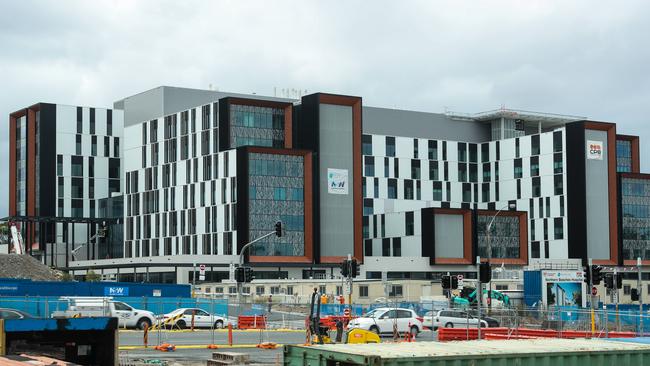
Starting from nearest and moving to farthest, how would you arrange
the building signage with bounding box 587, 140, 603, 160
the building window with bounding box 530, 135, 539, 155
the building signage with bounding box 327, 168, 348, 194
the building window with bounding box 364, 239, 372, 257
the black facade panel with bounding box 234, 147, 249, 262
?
the black facade panel with bounding box 234, 147, 249, 262, the building signage with bounding box 327, 168, 348, 194, the building signage with bounding box 587, 140, 603, 160, the building window with bounding box 364, 239, 372, 257, the building window with bounding box 530, 135, 539, 155

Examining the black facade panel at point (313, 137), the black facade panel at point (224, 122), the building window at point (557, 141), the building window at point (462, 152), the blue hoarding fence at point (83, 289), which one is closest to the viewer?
the blue hoarding fence at point (83, 289)

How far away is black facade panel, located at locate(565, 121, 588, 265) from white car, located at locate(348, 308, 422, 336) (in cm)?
7377

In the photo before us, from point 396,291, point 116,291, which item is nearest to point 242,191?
point 396,291

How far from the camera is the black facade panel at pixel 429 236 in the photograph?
4777 inches

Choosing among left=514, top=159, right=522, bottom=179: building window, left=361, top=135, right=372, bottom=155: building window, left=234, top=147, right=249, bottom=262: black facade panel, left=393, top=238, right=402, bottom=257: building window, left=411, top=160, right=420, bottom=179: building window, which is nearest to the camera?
left=234, top=147, right=249, bottom=262: black facade panel

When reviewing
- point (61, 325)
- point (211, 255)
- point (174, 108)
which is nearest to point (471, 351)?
point (61, 325)

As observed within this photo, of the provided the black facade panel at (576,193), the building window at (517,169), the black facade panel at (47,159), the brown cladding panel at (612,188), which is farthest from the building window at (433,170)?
the black facade panel at (47,159)

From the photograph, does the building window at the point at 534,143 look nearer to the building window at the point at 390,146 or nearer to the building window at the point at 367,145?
the building window at the point at 390,146

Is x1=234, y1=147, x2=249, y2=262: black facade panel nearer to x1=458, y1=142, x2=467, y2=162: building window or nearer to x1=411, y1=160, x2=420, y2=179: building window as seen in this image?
x1=411, y1=160, x2=420, y2=179: building window

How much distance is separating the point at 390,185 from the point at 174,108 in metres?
30.7

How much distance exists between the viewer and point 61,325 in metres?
20.4

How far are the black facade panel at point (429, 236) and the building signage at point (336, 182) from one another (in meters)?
10.9

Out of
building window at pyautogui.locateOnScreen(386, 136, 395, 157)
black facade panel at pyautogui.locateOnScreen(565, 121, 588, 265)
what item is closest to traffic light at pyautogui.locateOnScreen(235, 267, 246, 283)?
black facade panel at pyautogui.locateOnScreen(565, 121, 588, 265)

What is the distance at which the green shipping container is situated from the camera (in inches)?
722
